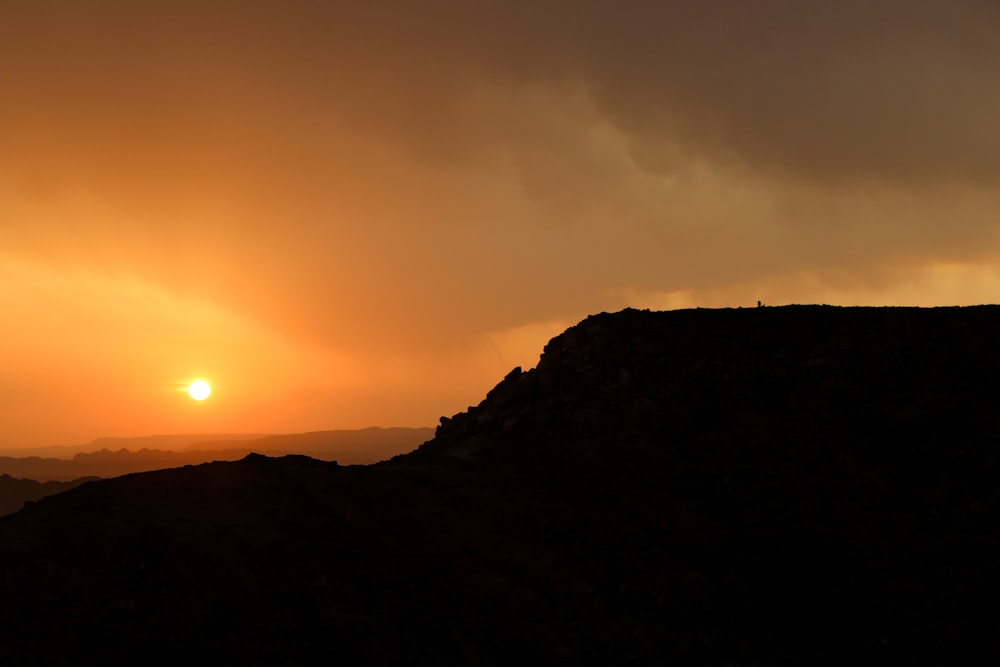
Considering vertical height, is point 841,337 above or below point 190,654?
above

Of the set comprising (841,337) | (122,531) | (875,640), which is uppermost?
(841,337)

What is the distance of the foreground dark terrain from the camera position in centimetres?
1216

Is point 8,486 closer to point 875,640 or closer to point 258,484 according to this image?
point 258,484

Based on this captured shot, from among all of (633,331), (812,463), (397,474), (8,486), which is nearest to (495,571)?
(397,474)

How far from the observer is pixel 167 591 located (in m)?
12.2

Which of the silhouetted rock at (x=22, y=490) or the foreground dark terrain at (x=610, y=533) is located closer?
the foreground dark terrain at (x=610, y=533)

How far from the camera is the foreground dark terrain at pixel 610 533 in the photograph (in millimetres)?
12156

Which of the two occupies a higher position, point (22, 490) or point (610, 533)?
point (22, 490)

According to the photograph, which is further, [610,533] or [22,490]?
[22,490]

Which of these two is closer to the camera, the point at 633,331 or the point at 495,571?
the point at 495,571

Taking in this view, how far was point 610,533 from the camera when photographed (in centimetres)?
1650

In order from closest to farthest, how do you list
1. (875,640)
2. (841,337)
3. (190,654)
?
(190,654) < (875,640) < (841,337)

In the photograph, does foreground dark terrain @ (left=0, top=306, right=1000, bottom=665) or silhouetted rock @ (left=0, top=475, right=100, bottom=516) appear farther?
silhouetted rock @ (left=0, top=475, right=100, bottom=516)

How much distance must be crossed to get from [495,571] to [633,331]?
14.0 meters
